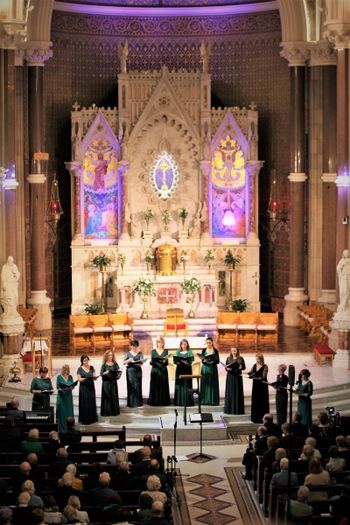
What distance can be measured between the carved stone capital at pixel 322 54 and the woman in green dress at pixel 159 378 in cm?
1171

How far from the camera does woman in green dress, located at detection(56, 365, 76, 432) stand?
2322cm

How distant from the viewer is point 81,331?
1219 inches

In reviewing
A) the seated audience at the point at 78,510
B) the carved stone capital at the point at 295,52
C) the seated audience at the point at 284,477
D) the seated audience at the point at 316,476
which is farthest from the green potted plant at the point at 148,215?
the seated audience at the point at 78,510

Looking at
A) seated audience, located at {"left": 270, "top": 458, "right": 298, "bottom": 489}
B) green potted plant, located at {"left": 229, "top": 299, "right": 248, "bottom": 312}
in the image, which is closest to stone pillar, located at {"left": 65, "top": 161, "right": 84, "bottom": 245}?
green potted plant, located at {"left": 229, "top": 299, "right": 248, "bottom": 312}

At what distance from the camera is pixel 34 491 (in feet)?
53.7

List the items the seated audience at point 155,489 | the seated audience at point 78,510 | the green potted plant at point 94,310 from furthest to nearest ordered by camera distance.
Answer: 1. the green potted plant at point 94,310
2. the seated audience at point 155,489
3. the seated audience at point 78,510

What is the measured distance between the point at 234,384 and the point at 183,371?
1.17 meters

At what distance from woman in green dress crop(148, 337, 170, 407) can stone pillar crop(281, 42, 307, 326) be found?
397 inches

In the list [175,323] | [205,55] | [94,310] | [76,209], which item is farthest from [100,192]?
[175,323]

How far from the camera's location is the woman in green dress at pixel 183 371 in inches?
971

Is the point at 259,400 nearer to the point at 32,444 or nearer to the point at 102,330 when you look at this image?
the point at 32,444

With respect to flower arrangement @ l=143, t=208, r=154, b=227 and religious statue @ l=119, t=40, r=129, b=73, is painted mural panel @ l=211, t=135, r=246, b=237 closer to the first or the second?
flower arrangement @ l=143, t=208, r=154, b=227

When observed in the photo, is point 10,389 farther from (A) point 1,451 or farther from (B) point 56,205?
(B) point 56,205

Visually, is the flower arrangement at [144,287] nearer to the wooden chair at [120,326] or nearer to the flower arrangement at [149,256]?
the flower arrangement at [149,256]
